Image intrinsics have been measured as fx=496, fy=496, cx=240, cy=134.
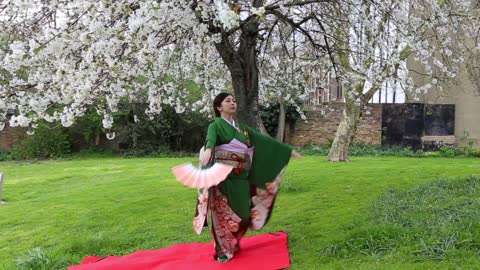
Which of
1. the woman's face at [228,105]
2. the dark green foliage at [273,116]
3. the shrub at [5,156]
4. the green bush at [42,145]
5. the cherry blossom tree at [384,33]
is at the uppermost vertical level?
the cherry blossom tree at [384,33]

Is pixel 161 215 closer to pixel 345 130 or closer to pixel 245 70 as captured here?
pixel 245 70

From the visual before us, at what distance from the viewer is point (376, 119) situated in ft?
53.4

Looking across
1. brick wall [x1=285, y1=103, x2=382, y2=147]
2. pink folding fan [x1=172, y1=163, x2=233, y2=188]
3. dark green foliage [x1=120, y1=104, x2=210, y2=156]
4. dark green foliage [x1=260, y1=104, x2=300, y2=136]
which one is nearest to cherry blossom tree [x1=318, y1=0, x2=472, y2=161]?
pink folding fan [x1=172, y1=163, x2=233, y2=188]

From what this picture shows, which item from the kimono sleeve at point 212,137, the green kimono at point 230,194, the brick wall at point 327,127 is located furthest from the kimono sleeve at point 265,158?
the brick wall at point 327,127

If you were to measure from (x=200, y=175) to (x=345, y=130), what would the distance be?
8494 mm

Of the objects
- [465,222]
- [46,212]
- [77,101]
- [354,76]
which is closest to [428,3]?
[354,76]

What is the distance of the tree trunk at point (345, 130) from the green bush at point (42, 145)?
30.0 feet

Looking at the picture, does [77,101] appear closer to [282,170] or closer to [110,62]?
[110,62]

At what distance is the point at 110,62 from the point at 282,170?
6.26ft

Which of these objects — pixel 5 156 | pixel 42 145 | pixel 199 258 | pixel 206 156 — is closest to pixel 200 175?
pixel 206 156

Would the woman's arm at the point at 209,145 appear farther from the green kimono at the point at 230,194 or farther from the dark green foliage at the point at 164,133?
the dark green foliage at the point at 164,133

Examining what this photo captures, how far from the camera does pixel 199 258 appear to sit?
14.2 feet

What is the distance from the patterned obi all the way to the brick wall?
1214 centimetres

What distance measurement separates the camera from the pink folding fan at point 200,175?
147 inches
